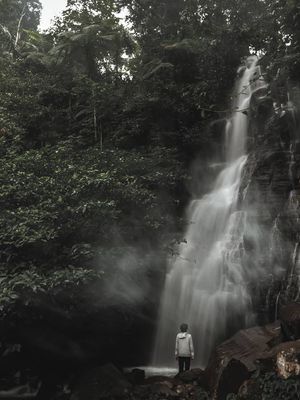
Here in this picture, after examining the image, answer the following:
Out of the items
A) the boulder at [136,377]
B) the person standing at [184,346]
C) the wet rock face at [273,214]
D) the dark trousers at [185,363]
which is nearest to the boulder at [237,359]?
the person standing at [184,346]

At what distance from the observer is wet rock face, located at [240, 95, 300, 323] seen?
10.7 m

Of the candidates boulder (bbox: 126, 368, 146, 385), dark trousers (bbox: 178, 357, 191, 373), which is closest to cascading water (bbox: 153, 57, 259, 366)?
dark trousers (bbox: 178, 357, 191, 373)

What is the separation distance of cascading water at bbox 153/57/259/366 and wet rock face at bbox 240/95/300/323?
1.47 ft

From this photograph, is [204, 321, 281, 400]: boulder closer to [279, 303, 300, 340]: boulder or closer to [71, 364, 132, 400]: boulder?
[279, 303, 300, 340]: boulder

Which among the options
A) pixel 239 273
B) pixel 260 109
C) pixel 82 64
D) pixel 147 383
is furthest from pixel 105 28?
pixel 147 383

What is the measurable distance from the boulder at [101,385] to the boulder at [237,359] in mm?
1865

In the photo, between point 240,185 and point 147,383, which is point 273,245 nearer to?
point 240,185

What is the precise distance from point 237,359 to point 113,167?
7149 millimetres

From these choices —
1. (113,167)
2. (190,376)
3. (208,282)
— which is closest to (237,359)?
(190,376)

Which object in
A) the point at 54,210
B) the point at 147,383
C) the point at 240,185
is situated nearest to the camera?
the point at 147,383

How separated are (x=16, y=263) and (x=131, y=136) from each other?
9142 millimetres

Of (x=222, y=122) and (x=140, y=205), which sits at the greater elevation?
(x=222, y=122)

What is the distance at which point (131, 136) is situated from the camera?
1731 centimetres

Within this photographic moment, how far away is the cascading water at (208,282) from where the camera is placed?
11109 mm
